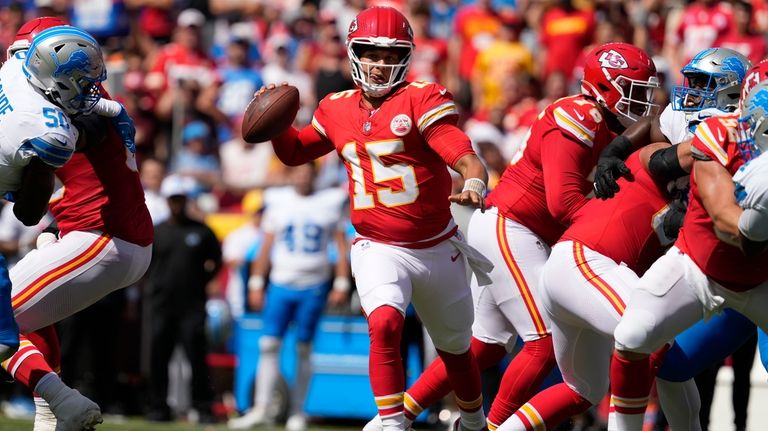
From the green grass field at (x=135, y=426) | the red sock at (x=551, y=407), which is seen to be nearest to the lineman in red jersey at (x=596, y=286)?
the red sock at (x=551, y=407)

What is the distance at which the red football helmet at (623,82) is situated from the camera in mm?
6129

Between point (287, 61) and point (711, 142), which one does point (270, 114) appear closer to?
point (711, 142)

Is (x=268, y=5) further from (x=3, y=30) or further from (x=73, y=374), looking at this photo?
(x=73, y=374)

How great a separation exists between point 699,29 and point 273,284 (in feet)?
14.3

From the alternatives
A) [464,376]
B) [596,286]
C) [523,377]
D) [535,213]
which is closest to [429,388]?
[464,376]

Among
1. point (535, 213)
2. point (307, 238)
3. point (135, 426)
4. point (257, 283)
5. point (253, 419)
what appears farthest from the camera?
point (257, 283)

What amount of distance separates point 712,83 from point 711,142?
93 cm

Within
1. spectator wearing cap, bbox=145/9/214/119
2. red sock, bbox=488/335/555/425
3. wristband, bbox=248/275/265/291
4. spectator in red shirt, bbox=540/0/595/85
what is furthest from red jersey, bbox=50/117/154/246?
spectator wearing cap, bbox=145/9/214/119

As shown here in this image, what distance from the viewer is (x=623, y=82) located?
612cm

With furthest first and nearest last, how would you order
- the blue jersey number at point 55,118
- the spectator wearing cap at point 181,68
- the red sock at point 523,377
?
the spectator wearing cap at point 181,68 → the red sock at point 523,377 → the blue jersey number at point 55,118

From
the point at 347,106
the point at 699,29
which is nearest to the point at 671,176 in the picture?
the point at 347,106

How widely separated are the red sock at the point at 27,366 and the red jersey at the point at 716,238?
286 centimetres

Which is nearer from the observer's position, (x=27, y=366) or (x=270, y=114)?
(x=27, y=366)

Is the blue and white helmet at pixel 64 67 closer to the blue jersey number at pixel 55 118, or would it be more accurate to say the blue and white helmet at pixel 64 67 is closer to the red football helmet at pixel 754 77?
the blue jersey number at pixel 55 118
